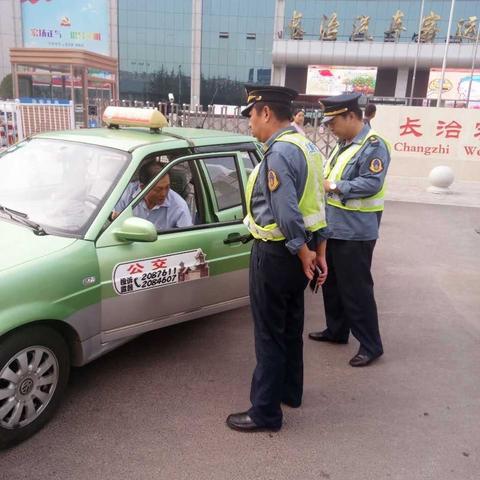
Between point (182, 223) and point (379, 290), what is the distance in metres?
2.81

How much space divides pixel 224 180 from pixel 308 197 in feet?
4.76

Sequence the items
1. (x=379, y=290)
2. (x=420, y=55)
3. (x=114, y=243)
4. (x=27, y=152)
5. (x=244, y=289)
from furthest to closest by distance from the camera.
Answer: (x=420, y=55) < (x=379, y=290) < (x=244, y=289) < (x=27, y=152) < (x=114, y=243)

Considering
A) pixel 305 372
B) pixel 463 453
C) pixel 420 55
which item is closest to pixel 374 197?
pixel 305 372

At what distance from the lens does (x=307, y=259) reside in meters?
2.58

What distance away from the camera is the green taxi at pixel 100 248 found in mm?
2564

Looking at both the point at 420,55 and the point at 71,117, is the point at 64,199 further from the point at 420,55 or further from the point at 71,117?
the point at 420,55

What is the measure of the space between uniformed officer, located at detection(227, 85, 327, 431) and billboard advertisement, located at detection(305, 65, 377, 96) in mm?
49326

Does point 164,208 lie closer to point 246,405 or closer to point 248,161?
point 248,161

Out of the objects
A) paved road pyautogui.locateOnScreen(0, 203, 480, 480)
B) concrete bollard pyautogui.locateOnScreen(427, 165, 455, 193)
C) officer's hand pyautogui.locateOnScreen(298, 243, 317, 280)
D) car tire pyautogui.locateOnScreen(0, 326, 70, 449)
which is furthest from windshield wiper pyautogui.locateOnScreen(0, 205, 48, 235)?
concrete bollard pyautogui.locateOnScreen(427, 165, 455, 193)

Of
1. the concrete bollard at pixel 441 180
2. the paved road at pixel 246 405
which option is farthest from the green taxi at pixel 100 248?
the concrete bollard at pixel 441 180

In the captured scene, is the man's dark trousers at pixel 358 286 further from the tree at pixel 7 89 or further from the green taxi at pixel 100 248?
the tree at pixel 7 89

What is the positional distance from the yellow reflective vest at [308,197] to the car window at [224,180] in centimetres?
113

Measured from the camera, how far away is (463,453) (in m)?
2.81

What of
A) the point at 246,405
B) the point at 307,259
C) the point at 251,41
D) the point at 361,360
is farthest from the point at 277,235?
the point at 251,41
